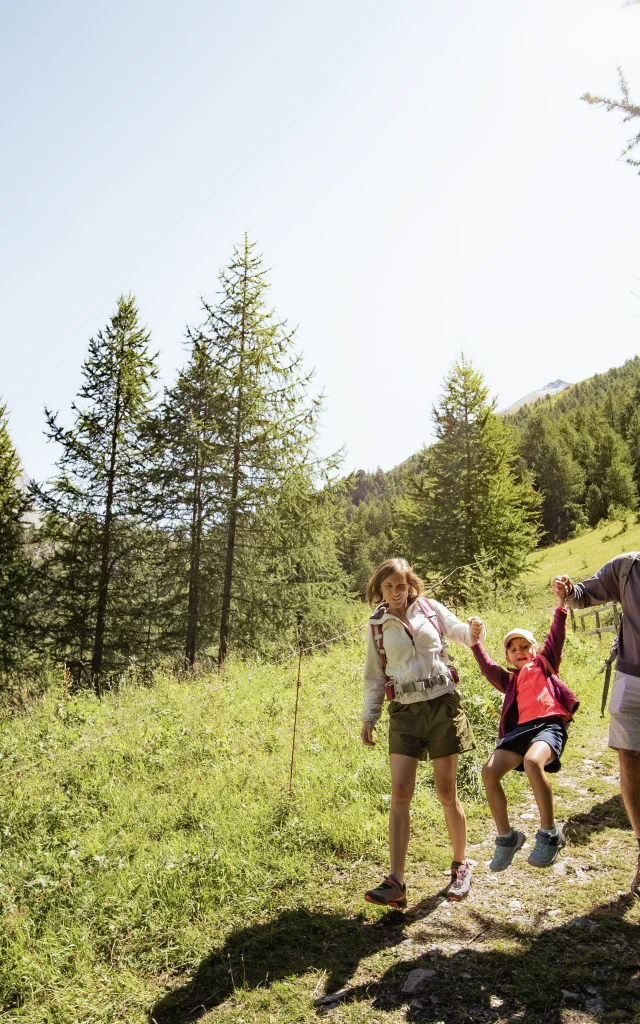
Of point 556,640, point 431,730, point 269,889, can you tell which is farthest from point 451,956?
point 556,640

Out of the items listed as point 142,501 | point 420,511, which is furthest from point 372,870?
point 420,511

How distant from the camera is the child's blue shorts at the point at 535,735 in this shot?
3924mm

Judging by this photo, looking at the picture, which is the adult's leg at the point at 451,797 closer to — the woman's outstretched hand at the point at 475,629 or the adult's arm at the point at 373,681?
the adult's arm at the point at 373,681

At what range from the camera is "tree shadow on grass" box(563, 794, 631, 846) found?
481 cm

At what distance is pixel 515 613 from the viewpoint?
12.5 metres

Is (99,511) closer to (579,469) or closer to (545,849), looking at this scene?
(545,849)

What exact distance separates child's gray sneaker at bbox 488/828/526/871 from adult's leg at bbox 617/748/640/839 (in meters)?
0.73

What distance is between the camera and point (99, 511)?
17.2 meters

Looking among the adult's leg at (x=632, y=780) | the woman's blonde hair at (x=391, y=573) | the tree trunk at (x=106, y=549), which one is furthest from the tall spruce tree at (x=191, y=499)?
the adult's leg at (x=632, y=780)

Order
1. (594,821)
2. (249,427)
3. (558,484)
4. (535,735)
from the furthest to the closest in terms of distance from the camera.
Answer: (558,484)
(249,427)
(594,821)
(535,735)

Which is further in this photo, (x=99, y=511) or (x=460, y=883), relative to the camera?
(x=99, y=511)

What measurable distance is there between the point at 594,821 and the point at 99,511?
15146 mm

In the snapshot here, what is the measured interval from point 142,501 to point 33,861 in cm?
1282

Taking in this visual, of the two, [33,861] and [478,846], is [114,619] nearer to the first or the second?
[33,861]
